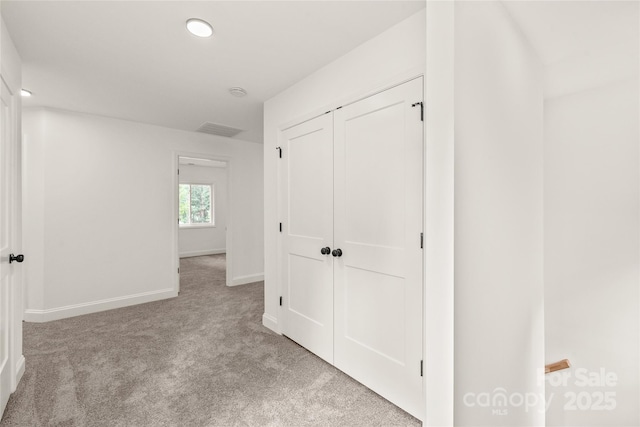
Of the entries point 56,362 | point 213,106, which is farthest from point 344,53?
point 56,362

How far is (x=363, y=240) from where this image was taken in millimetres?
2074

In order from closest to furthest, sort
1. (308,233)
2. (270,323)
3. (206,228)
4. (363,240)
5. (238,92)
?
(363,240)
(308,233)
(238,92)
(270,323)
(206,228)

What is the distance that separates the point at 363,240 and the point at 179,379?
167cm

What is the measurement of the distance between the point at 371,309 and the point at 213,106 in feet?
8.95

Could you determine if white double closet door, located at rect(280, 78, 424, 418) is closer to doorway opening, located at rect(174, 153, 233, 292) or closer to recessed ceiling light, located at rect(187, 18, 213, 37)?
recessed ceiling light, located at rect(187, 18, 213, 37)

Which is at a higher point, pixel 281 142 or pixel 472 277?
pixel 281 142

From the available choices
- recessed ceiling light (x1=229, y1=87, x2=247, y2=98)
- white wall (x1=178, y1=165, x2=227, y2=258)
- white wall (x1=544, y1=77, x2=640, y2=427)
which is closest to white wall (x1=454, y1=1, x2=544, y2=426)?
white wall (x1=544, y1=77, x2=640, y2=427)

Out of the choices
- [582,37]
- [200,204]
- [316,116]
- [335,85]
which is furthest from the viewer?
[200,204]

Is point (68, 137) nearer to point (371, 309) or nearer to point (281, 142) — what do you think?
point (281, 142)

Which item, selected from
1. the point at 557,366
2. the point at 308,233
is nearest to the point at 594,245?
the point at 557,366

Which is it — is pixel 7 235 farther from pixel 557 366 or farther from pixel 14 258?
pixel 557 366

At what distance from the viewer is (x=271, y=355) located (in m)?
2.50

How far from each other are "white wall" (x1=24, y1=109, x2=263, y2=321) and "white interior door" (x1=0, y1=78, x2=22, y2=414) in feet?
5.28

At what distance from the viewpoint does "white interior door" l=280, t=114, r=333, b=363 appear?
2371mm
